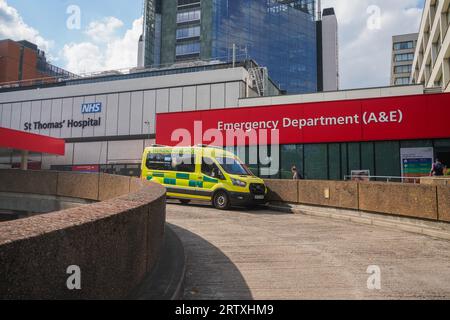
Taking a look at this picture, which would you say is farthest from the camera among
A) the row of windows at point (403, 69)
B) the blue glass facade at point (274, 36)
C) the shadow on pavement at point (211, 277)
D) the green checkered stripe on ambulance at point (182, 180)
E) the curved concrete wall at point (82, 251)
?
the row of windows at point (403, 69)

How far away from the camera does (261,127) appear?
21.8 meters

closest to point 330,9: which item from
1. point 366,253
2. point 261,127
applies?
point 261,127

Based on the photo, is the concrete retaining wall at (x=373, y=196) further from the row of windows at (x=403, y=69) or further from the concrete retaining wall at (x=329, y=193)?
the row of windows at (x=403, y=69)

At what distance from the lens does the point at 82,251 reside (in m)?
2.70

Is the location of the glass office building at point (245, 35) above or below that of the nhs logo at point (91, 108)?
above

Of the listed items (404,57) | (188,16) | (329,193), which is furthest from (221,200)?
(404,57)

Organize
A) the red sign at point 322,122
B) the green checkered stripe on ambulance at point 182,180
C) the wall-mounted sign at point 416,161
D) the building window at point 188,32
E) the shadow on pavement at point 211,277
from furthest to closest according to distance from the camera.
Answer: the building window at point 188,32 < the red sign at point 322,122 < the wall-mounted sign at point 416,161 < the green checkered stripe on ambulance at point 182,180 < the shadow on pavement at point 211,277

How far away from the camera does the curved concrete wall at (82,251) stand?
210 centimetres

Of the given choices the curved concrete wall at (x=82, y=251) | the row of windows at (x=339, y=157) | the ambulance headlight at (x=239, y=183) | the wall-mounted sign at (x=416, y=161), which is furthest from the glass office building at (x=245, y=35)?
the curved concrete wall at (x=82, y=251)

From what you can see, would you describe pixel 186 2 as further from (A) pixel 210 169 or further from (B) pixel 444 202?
(B) pixel 444 202

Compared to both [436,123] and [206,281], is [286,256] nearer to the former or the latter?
[206,281]

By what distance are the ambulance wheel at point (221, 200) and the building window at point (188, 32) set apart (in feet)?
226

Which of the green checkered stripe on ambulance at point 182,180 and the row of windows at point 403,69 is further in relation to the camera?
the row of windows at point 403,69

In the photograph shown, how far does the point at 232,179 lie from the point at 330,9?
347 ft
